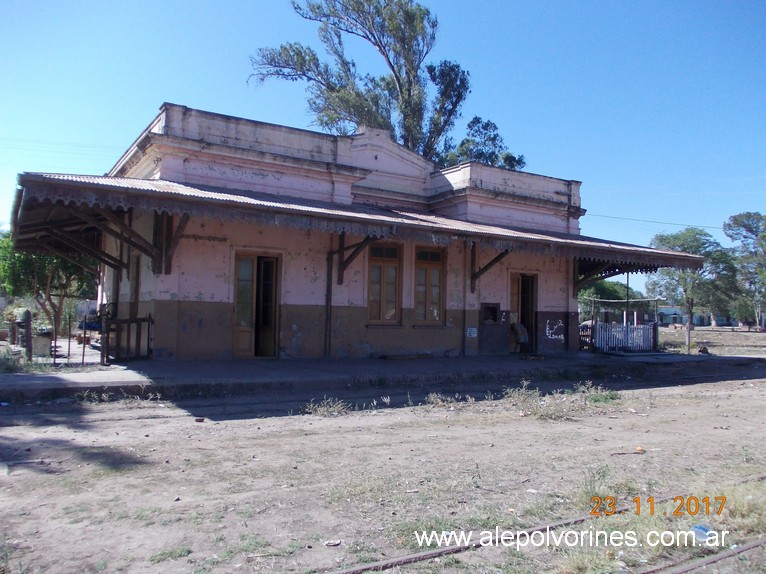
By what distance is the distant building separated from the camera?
12320mm

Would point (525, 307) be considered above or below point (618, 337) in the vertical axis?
above

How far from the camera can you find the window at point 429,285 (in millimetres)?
16375

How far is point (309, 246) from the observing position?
1442cm

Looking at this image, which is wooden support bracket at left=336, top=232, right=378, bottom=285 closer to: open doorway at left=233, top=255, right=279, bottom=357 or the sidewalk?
open doorway at left=233, top=255, right=279, bottom=357

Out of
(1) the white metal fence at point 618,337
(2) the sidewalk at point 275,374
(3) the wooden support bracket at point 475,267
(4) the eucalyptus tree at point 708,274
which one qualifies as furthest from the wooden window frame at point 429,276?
(4) the eucalyptus tree at point 708,274

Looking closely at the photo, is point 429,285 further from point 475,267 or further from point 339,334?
point 339,334

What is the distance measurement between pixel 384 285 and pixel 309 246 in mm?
2382

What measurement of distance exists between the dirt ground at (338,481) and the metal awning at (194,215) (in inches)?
128

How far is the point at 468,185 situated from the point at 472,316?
3.86 meters

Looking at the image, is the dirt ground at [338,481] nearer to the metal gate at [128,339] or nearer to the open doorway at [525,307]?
the metal gate at [128,339]

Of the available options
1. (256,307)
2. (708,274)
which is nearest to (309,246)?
(256,307)

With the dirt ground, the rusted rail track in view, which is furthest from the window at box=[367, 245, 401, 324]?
the rusted rail track

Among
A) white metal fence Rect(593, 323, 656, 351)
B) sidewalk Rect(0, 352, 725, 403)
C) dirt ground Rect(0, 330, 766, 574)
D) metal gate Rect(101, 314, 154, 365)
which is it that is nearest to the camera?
dirt ground Rect(0, 330, 766, 574)

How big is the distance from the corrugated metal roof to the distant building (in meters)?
0.03
